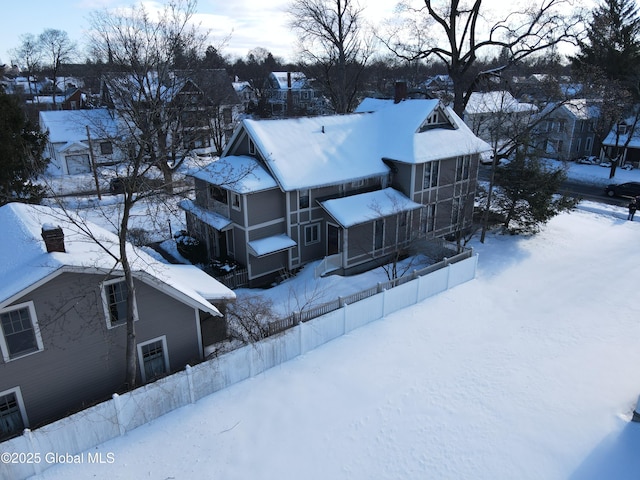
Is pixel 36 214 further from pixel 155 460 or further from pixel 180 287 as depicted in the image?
pixel 155 460

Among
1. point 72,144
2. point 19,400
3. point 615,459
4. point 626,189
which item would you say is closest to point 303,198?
point 19,400

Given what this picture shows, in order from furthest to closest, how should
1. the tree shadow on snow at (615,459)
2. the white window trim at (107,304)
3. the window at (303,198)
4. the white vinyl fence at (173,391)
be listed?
the window at (303,198) → the white window trim at (107,304) → the tree shadow on snow at (615,459) → the white vinyl fence at (173,391)

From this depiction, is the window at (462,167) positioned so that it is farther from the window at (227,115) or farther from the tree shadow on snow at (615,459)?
the window at (227,115)

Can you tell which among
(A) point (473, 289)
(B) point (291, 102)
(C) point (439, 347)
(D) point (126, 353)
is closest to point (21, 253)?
(D) point (126, 353)

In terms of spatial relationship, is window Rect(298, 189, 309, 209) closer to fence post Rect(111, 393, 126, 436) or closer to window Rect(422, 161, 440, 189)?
window Rect(422, 161, 440, 189)

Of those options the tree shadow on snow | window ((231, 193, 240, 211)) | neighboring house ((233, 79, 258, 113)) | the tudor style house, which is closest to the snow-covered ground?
the tree shadow on snow

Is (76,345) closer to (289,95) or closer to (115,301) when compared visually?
(115,301)

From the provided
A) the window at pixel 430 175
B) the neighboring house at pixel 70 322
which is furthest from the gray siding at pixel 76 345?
the window at pixel 430 175

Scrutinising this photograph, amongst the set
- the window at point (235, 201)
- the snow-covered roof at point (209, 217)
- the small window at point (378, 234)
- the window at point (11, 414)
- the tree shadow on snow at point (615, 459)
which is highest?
the window at point (235, 201)
